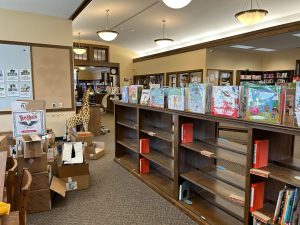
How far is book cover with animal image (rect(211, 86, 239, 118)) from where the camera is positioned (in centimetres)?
209

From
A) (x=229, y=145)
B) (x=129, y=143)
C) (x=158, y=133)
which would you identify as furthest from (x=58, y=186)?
(x=229, y=145)

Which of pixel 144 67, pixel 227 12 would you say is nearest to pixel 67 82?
pixel 227 12

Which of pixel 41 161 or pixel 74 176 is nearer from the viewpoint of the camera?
pixel 41 161

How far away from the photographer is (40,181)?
2754 mm

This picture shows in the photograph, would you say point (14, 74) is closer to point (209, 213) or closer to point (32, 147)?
point (32, 147)

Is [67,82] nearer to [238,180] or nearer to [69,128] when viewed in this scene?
[69,128]

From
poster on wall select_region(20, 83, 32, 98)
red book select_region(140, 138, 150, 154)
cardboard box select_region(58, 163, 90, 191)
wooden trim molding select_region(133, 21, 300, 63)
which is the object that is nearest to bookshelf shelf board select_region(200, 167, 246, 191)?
red book select_region(140, 138, 150, 154)

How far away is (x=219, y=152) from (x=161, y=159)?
1.15 m

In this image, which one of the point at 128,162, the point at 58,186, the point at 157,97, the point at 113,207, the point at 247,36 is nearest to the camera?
the point at 113,207

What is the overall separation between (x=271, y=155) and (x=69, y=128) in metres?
4.72

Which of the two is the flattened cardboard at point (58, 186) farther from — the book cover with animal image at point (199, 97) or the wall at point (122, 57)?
the wall at point (122, 57)

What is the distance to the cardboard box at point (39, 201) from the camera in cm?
274

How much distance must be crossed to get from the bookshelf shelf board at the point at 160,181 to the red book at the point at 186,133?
2.47ft

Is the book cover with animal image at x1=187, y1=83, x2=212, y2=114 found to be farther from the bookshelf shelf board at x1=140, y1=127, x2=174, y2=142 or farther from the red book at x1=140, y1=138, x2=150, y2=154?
the red book at x1=140, y1=138, x2=150, y2=154
